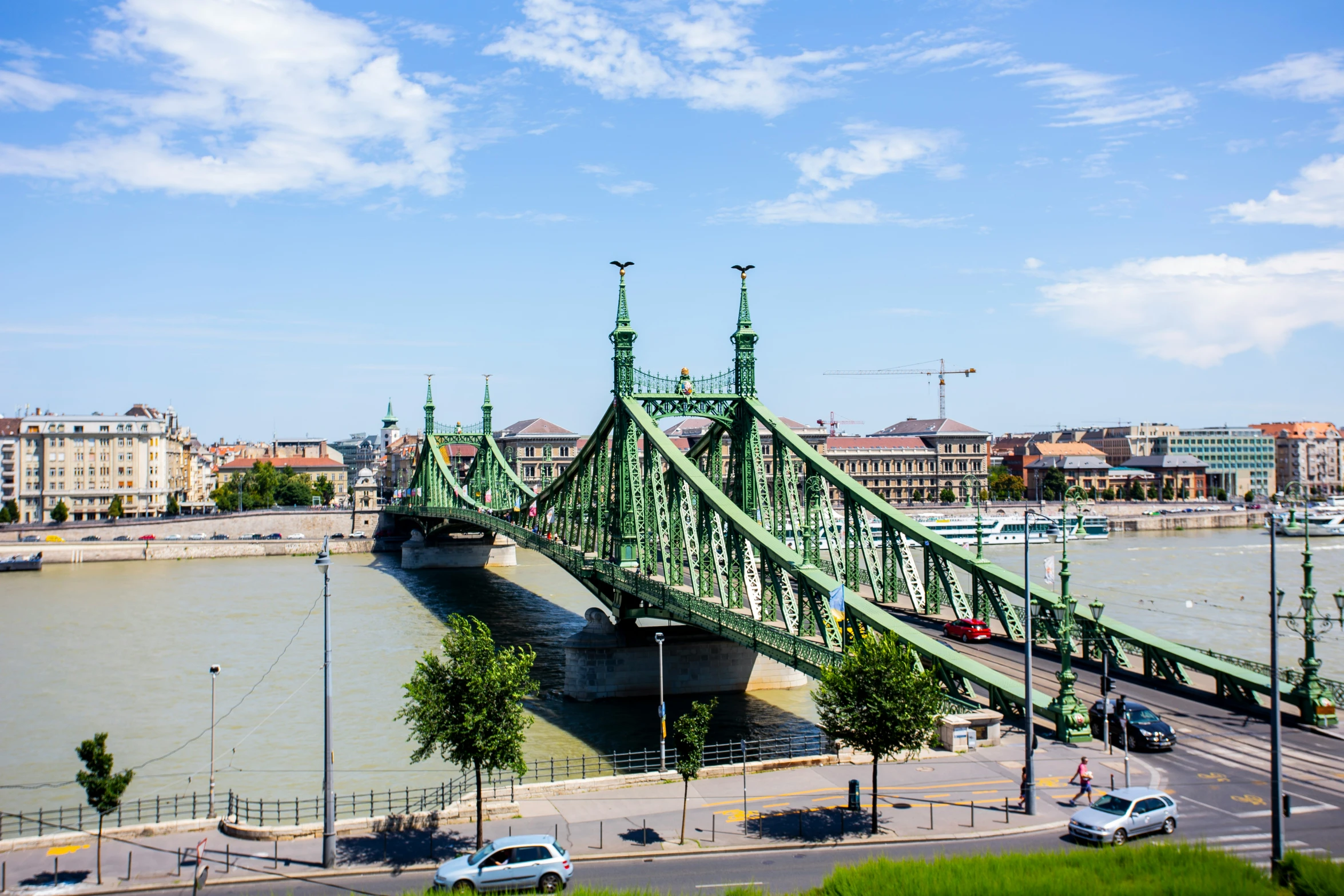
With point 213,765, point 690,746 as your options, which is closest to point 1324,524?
point 690,746

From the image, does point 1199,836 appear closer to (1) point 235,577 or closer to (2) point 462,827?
(2) point 462,827

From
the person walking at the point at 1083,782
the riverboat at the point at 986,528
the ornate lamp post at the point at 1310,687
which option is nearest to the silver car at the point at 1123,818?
the person walking at the point at 1083,782

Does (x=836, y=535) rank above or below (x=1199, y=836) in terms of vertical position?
above

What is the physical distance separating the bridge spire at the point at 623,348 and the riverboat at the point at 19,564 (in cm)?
8229

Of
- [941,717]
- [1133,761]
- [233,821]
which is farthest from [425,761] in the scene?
[1133,761]

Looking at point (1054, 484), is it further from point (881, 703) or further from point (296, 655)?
point (881, 703)

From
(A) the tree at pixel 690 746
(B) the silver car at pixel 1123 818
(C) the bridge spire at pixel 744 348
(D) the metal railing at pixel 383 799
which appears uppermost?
(C) the bridge spire at pixel 744 348

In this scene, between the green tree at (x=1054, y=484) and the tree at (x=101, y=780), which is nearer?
the tree at (x=101, y=780)

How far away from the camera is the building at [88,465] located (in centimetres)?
14662

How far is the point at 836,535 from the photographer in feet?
151

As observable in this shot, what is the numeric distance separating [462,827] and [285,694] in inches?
1021

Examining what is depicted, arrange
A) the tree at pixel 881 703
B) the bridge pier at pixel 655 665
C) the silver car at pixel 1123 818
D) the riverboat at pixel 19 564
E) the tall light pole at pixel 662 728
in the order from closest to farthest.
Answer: the silver car at pixel 1123 818, the tree at pixel 881 703, the tall light pole at pixel 662 728, the bridge pier at pixel 655 665, the riverboat at pixel 19 564

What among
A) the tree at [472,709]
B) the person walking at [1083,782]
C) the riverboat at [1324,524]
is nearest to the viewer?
the person walking at [1083,782]

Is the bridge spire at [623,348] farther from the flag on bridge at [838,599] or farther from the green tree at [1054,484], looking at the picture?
the green tree at [1054,484]
